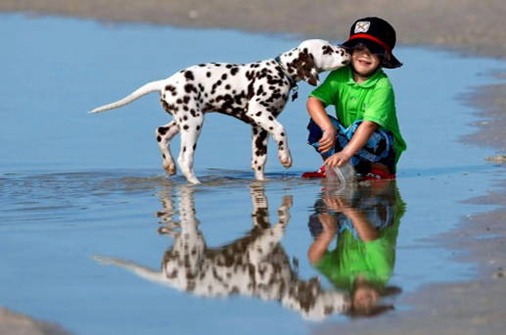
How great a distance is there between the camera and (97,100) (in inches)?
580

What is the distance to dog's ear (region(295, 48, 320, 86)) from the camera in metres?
10.7

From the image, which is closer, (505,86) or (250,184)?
(250,184)

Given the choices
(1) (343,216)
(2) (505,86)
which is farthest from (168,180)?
(2) (505,86)

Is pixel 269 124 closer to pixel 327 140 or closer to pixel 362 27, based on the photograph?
pixel 327 140

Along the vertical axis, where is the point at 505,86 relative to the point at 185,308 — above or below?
above

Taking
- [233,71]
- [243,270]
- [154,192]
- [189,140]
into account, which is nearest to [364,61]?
[233,71]

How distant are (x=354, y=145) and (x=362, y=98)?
49cm

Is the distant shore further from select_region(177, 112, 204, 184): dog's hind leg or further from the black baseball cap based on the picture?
select_region(177, 112, 204, 184): dog's hind leg

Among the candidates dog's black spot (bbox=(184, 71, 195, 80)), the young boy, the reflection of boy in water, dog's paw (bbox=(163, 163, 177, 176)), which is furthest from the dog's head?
dog's paw (bbox=(163, 163, 177, 176))

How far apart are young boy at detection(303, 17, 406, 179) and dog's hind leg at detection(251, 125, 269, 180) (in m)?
0.32

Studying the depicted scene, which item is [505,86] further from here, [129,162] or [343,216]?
[343,216]

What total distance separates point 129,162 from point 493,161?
2618 millimetres

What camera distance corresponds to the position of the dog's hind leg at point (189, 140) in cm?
1068

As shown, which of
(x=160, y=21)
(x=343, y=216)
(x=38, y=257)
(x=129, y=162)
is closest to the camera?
(x=38, y=257)
